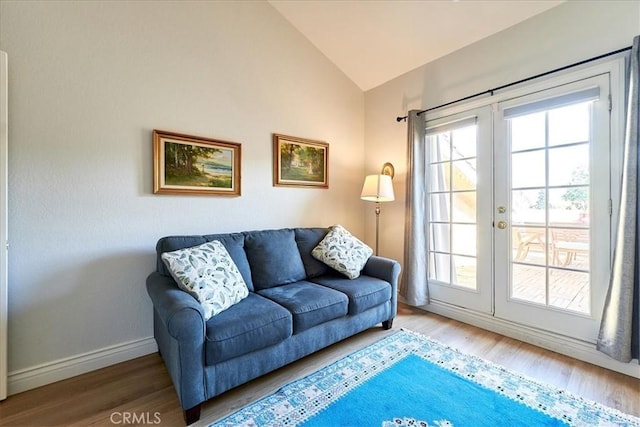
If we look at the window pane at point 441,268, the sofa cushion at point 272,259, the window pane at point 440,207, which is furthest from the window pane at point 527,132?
the sofa cushion at point 272,259

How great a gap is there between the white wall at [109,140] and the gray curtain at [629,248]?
106 inches

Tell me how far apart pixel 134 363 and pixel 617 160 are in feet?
12.0

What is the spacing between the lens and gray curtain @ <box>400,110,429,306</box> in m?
3.00

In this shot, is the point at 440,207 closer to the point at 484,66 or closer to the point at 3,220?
the point at 484,66

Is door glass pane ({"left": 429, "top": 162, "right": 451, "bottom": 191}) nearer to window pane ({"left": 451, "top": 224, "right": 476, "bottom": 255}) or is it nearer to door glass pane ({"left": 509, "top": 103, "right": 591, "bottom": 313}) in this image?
window pane ({"left": 451, "top": 224, "right": 476, "bottom": 255})

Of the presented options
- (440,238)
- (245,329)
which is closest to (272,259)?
(245,329)

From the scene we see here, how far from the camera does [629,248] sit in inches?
72.1

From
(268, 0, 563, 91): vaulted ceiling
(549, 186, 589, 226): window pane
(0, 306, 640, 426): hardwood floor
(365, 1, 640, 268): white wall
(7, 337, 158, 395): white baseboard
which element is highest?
(268, 0, 563, 91): vaulted ceiling

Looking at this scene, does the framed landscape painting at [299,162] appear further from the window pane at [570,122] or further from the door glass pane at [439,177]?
the window pane at [570,122]

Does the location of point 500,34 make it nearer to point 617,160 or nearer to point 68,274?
point 617,160

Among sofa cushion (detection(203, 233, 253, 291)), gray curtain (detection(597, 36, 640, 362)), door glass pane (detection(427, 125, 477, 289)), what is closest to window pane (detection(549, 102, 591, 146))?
gray curtain (detection(597, 36, 640, 362))

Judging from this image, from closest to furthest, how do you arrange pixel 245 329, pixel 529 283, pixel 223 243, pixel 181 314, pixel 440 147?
pixel 181 314 → pixel 245 329 → pixel 223 243 → pixel 529 283 → pixel 440 147

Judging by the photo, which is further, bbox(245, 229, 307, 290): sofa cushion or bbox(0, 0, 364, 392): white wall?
bbox(245, 229, 307, 290): sofa cushion

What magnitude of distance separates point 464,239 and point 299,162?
6.06ft
